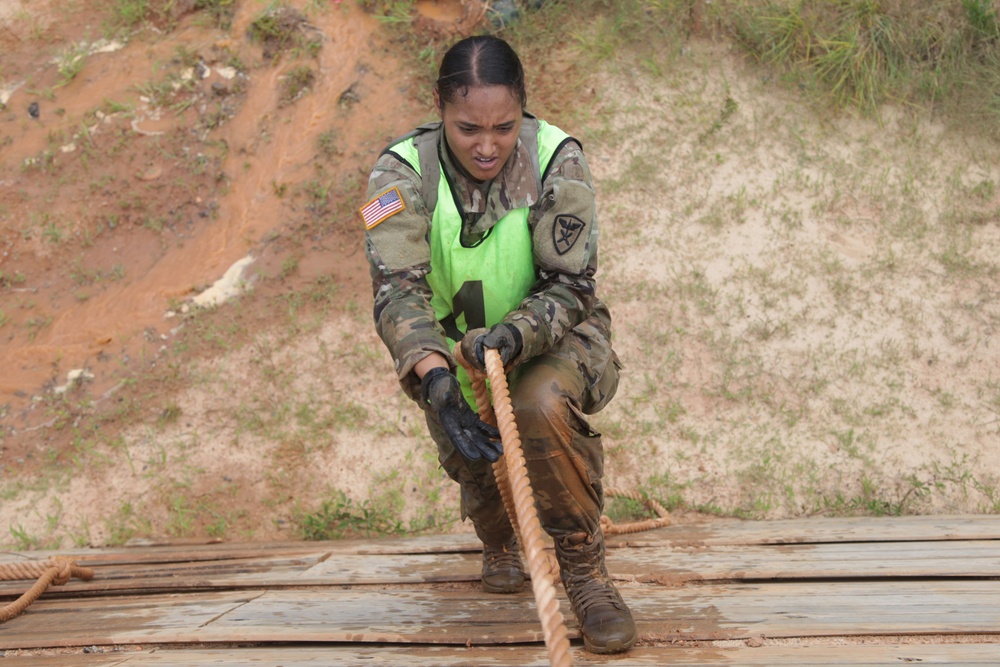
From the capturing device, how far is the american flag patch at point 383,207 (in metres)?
2.42

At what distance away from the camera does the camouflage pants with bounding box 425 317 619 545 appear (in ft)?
7.30

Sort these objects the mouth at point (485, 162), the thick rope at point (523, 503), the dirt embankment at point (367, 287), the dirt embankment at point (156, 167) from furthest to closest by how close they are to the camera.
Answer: the dirt embankment at point (156, 167) < the dirt embankment at point (367, 287) < the mouth at point (485, 162) < the thick rope at point (523, 503)

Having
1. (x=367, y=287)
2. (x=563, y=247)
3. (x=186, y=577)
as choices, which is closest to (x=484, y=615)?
(x=563, y=247)

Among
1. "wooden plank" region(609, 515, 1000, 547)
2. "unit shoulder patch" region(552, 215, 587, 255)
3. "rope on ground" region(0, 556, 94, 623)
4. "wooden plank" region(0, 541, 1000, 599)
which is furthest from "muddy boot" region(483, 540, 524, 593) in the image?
"rope on ground" region(0, 556, 94, 623)

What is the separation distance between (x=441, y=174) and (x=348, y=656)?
1.18 meters

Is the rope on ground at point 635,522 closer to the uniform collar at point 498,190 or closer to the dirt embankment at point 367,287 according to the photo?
the dirt embankment at point 367,287

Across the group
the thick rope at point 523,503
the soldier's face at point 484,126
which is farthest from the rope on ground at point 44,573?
the soldier's face at point 484,126

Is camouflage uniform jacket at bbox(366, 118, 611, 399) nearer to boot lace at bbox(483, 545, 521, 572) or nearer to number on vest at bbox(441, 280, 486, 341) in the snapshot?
number on vest at bbox(441, 280, 486, 341)

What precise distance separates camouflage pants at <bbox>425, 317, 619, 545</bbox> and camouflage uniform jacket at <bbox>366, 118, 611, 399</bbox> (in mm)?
71

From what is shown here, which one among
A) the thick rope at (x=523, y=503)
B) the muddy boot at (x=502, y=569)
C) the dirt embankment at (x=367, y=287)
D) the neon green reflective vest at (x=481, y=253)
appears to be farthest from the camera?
the dirt embankment at (x=367, y=287)

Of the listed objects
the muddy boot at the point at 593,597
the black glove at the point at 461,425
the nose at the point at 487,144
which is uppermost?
the nose at the point at 487,144

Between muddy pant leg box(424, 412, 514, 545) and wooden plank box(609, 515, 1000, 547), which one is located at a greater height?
muddy pant leg box(424, 412, 514, 545)

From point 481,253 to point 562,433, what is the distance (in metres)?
0.53

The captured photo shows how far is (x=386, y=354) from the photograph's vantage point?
5074 mm
